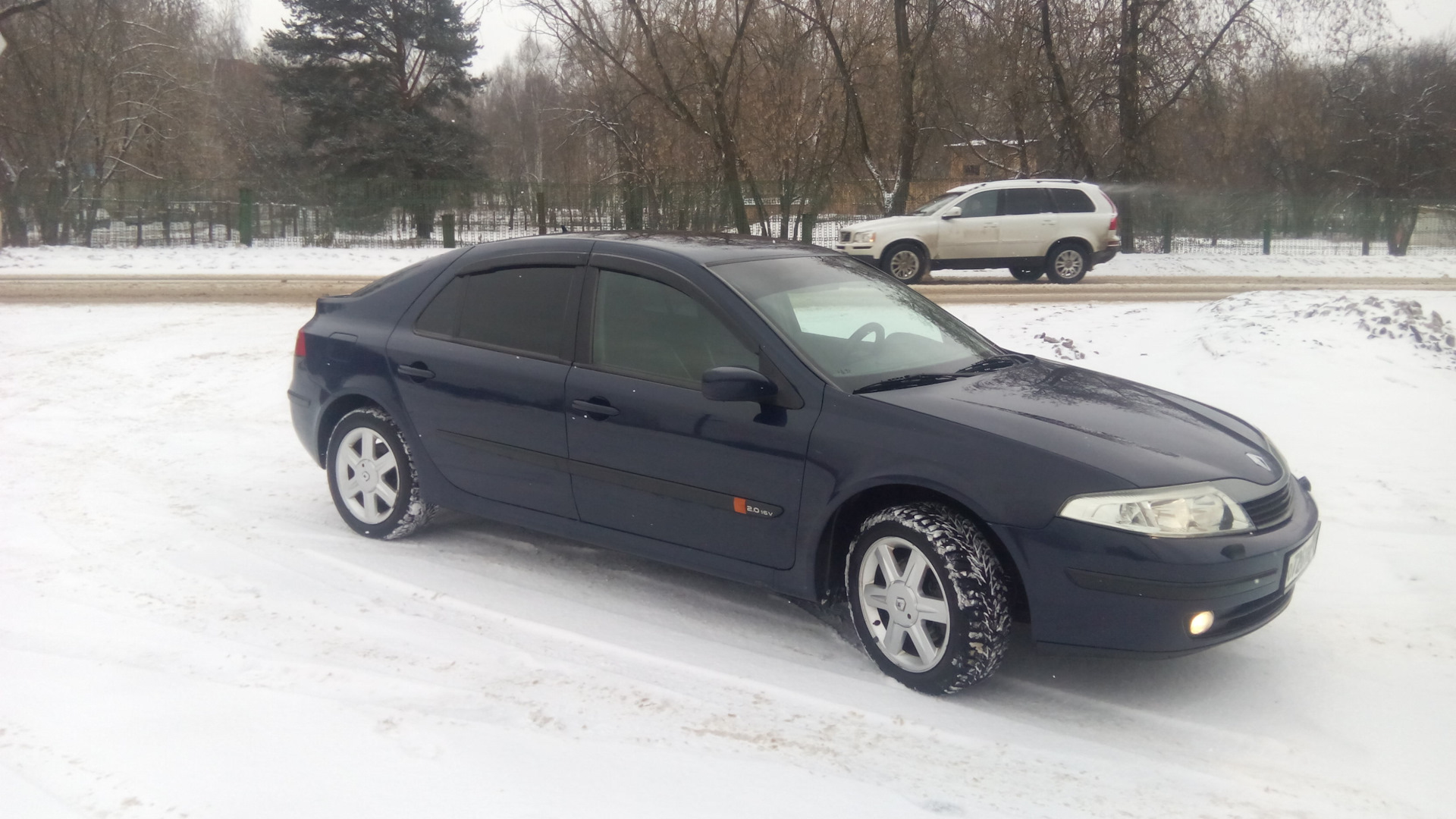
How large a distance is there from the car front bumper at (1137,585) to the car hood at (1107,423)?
23 centimetres

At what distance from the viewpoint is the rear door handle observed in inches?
209

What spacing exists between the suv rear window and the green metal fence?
9037 mm

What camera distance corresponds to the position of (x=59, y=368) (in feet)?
31.4

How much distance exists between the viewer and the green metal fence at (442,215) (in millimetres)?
28656

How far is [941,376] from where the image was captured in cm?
458

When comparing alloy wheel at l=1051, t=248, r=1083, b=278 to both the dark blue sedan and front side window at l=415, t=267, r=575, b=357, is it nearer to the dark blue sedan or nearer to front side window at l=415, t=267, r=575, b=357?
the dark blue sedan

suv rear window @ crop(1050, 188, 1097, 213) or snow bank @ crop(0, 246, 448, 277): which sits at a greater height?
suv rear window @ crop(1050, 188, 1097, 213)

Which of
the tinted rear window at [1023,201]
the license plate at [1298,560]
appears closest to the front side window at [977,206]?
the tinted rear window at [1023,201]

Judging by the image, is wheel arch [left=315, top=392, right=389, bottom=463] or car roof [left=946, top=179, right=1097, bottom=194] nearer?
wheel arch [left=315, top=392, right=389, bottom=463]

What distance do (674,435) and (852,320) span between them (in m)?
1.02

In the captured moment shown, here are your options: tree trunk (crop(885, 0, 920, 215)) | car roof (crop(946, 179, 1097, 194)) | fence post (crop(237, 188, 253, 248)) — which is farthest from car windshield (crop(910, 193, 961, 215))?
fence post (crop(237, 188, 253, 248))

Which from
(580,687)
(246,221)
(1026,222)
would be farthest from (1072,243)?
(246,221)

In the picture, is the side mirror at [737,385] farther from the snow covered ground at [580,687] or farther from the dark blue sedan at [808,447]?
the snow covered ground at [580,687]

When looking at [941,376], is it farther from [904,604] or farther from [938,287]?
[938,287]
